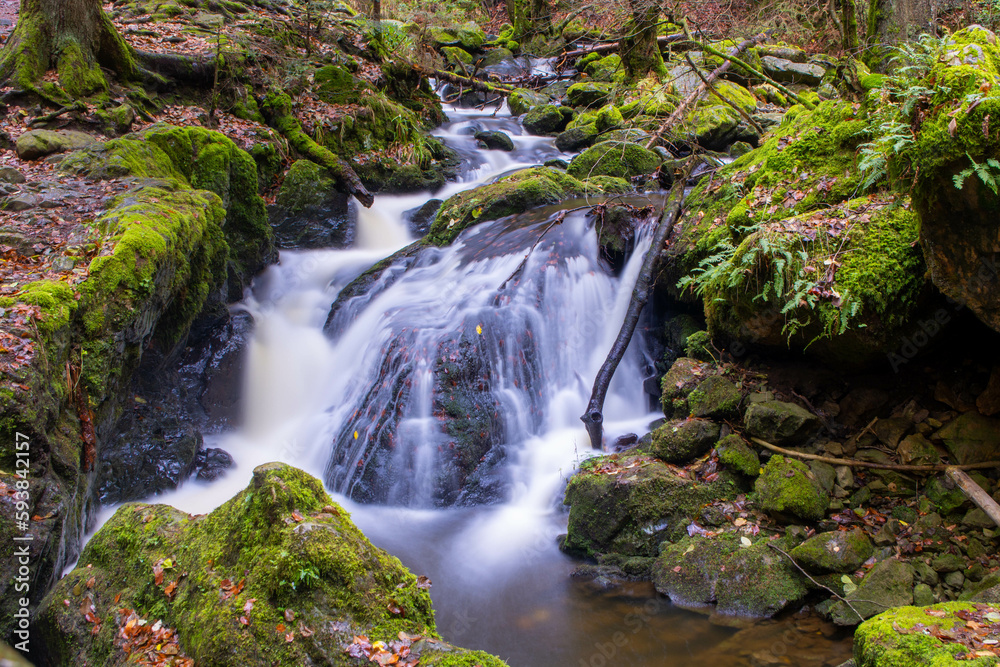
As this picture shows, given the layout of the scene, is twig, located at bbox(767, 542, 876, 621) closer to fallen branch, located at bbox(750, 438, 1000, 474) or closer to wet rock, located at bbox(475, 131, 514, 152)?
fallen branch, located at bbox(750, 438, 1000, 474)

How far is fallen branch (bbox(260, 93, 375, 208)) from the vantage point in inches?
474

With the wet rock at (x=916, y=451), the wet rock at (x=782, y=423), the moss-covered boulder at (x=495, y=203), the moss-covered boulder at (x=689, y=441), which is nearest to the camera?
the wet rock at (x=916, y=451)

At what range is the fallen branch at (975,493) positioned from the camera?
155 inches

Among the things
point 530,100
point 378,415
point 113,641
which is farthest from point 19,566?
point 530,100

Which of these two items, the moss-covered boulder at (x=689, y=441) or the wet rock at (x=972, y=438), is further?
the moss-covered boulder at (x=689, y=441)

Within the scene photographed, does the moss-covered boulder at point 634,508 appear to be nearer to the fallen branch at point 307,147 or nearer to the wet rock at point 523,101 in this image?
the fallen branch at point 307,147

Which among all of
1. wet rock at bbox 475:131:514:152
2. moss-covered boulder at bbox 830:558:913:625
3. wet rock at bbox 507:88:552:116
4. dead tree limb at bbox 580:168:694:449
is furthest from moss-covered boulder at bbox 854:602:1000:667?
wet rock at bbox 507:88:552:116

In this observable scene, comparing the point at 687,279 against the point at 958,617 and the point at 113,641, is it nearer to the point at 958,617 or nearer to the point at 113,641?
the point at 958,617

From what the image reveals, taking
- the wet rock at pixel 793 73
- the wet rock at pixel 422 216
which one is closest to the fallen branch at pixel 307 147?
the wet rock at pixel 422 216

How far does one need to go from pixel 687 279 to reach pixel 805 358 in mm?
1391

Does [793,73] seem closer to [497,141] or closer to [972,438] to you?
[497,141]

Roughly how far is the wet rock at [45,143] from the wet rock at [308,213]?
3.55 metres

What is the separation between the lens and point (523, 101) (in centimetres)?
1895

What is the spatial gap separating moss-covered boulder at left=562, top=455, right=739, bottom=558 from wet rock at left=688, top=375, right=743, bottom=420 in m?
0.69
